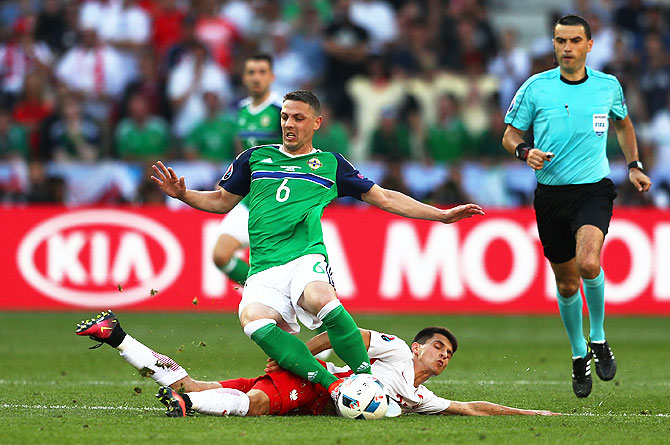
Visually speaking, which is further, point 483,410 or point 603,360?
point 603,360

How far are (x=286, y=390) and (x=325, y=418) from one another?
1.00 ft

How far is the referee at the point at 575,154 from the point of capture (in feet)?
27.9

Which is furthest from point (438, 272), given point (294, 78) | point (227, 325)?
point (294, 78)

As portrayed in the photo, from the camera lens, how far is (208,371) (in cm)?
1015

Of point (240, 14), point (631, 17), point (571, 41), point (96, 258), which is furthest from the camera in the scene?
point (631, 17)

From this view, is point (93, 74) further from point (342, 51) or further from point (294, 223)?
point (294, 223)

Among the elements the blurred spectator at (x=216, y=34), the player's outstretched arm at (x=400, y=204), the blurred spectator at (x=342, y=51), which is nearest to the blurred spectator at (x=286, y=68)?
the blurred spectator at (x=342, y=51)

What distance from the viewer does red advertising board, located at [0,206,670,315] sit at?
15250 mm

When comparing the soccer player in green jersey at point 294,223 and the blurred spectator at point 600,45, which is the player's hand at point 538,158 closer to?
the soccer player in green jersey at point 294,223

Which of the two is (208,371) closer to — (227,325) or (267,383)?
(267,383)

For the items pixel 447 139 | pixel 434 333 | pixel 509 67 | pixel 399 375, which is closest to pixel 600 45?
pixel 509 67

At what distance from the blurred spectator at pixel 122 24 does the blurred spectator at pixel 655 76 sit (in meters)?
8.37

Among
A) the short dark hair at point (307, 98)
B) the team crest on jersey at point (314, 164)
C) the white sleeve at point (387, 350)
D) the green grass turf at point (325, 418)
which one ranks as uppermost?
the short dark hair at point (307, 98)

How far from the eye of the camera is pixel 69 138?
17062 millimetres
